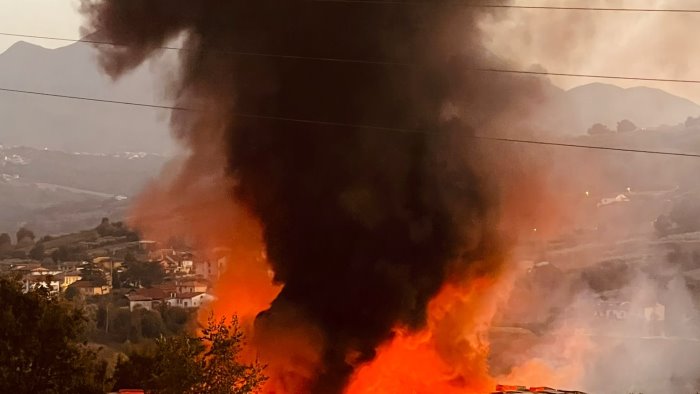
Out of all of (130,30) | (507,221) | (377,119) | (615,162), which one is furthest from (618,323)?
(130,30)

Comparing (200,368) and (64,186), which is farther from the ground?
(64,186)

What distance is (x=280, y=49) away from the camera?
147 ft

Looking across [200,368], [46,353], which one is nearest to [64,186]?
[46,353]

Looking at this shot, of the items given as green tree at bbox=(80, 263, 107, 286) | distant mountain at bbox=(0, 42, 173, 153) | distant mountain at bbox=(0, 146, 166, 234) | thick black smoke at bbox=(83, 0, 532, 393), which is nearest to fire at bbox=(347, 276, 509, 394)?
thick black smoke at bbox=(83, 0, 532, 393)

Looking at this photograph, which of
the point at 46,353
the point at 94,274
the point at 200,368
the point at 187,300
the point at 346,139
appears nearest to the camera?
→ the point at 46,353

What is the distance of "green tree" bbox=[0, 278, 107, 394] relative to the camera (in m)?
29.6

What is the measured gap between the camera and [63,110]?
163875 mm

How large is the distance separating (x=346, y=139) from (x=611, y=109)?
58.7 meters

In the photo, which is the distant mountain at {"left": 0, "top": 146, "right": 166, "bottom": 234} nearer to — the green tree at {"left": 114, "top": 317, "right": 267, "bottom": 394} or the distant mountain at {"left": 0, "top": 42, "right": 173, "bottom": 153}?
the distant mountain at {"left": 0, "top": 42, "right": 173, "bottom": 153}

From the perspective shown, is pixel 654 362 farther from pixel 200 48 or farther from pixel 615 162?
pixel 200 48

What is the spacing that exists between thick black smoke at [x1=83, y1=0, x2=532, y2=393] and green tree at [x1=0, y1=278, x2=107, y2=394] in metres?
12.3

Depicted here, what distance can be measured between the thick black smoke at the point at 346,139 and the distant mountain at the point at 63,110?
9801cm

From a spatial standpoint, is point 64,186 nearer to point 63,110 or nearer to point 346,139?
point 63,110

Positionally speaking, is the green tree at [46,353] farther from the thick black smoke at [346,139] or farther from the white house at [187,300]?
the white house at [187,300]
